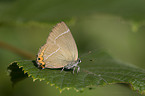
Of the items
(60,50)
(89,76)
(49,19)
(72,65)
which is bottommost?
(89,76)

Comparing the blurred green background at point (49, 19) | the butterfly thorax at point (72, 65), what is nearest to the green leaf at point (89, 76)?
the butterfly thorax at point (72, 65)

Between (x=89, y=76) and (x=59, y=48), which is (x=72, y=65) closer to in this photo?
(x=59, y=48)

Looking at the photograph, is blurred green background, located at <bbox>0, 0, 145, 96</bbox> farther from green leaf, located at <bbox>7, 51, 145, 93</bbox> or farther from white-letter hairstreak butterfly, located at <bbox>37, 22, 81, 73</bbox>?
white-letter hairstreak butterfly, located at <bbox>37, 22, 81, 73</bbox>

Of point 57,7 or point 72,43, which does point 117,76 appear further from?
point 57,7

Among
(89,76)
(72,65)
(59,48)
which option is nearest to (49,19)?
(59,48)

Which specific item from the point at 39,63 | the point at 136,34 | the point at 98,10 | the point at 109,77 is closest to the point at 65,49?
the point at 39,63

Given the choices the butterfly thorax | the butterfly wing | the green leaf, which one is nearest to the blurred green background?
the green leaf

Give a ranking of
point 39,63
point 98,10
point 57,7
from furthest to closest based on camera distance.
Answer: point 57,7 < point 98,10 < point 39,63
